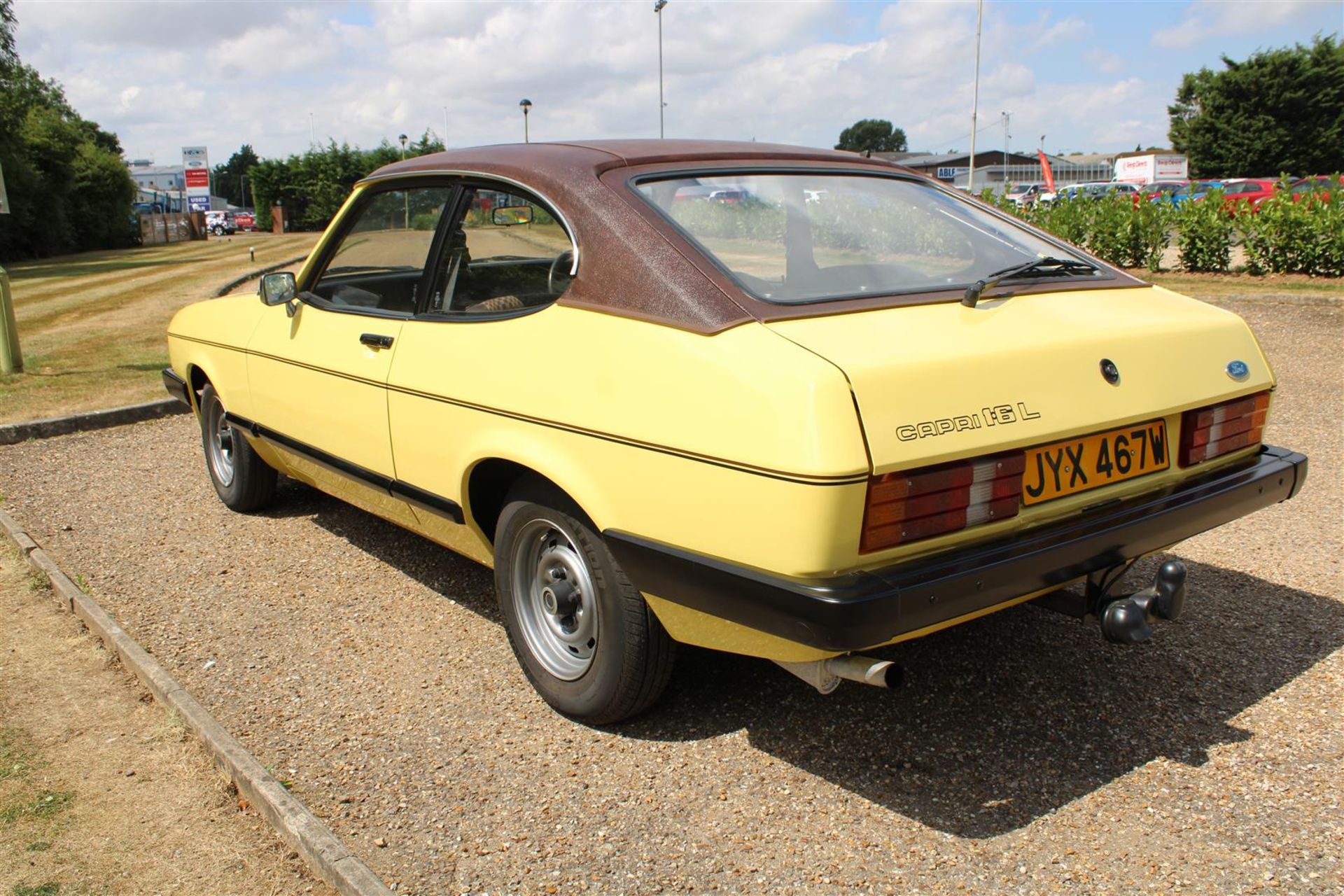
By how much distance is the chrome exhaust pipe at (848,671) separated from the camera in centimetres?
255

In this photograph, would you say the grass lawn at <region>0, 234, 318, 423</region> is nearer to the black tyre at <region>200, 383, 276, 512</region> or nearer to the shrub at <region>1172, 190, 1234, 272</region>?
the black tyre at <region>200, 383, 276, 512</region>

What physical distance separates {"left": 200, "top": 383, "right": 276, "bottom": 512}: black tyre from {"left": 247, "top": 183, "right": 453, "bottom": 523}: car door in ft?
2.37

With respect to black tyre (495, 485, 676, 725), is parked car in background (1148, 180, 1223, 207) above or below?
above

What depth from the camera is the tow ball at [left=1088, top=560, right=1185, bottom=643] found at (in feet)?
9.20

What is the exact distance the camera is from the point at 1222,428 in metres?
3.16

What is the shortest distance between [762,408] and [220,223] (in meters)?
72.2

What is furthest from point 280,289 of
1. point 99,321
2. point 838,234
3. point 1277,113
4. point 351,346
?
point 1277,113

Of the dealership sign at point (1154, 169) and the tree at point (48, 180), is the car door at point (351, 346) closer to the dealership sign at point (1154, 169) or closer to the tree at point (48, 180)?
the tree at point (48, 180)

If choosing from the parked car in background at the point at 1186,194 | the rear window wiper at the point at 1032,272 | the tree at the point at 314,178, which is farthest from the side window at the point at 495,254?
the tree at the point at 314,178

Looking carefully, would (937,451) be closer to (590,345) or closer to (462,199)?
(590,345)

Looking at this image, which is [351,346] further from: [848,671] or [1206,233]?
[1206,233]

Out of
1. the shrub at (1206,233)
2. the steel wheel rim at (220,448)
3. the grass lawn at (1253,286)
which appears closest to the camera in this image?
the steel wheel rim at (220,448)

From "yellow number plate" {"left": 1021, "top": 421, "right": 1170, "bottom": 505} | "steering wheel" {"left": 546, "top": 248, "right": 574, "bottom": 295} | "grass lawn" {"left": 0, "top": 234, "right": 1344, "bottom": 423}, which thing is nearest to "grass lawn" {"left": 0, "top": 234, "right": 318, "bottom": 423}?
"grass lawn" {"left": 0, "top": 234, "right": 1344, "bottom": 423}

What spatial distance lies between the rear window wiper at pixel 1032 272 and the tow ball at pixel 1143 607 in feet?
3.03
